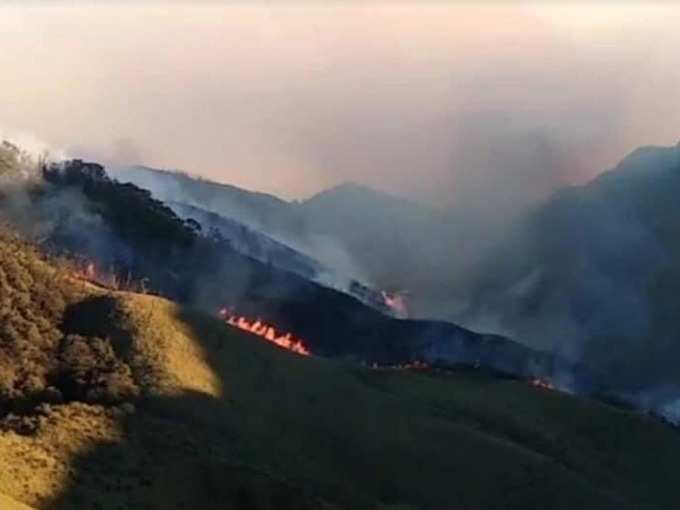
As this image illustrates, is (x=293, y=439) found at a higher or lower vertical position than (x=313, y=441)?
lower

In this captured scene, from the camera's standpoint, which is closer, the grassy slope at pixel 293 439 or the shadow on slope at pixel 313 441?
the grassy slope at pixel 293 439

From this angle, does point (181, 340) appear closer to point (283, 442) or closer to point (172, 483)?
point (283, 442)

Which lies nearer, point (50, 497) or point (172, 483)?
point (50, 497)

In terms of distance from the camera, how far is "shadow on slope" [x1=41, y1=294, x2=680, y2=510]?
112m

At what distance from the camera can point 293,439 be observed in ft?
442

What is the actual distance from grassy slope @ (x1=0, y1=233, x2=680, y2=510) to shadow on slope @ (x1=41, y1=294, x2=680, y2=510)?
0.57 ft

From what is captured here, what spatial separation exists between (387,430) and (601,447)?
34.0 m

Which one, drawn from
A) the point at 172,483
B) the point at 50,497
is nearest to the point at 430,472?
the point at 172,483

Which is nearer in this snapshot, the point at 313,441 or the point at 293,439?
the point at 293,439

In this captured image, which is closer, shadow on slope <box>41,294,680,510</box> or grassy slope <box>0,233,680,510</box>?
grassy slope <box>0,233,680,510</box>

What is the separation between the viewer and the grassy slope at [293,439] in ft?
361

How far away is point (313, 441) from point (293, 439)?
2.05m

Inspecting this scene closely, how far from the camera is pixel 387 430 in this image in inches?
5605

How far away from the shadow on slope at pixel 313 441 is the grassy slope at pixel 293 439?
0.17 m
